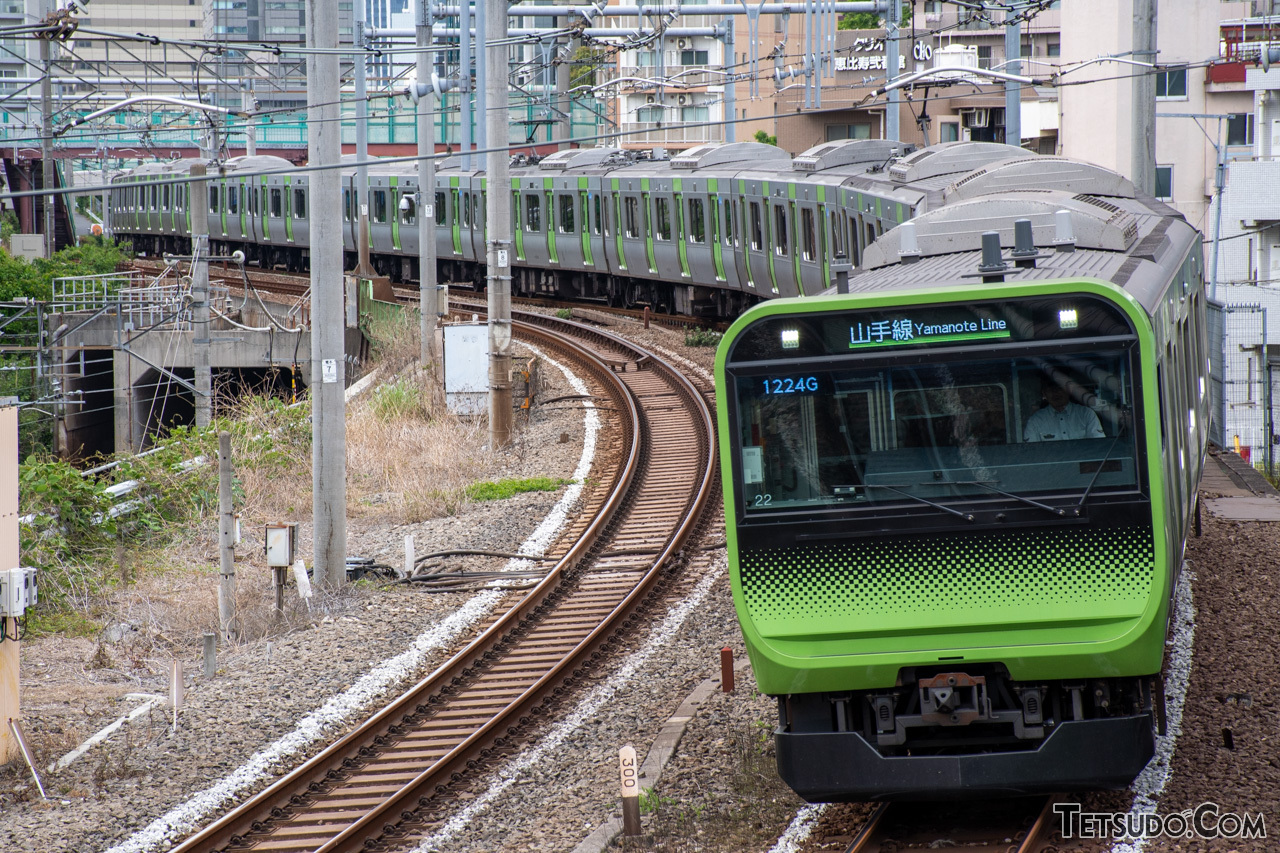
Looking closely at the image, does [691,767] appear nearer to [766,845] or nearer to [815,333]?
[766,845]

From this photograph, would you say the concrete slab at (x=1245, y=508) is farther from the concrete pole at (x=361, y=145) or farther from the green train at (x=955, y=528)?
the concrete pole at (x=361, y=145)

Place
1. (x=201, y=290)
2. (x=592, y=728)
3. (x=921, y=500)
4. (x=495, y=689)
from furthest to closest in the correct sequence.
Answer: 1. (x=201, y=290)
2. (x=495, y=689)
3. (x=592, y=728)
4. (x=921, y=500)

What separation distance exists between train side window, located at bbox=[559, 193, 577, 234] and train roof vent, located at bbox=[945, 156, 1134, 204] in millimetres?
19495

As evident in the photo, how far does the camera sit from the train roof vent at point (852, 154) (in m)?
21.4

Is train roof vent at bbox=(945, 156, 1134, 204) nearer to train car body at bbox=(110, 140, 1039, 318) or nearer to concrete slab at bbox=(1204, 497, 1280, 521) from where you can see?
train car body at bbox=(110, 140, 1039, 318)

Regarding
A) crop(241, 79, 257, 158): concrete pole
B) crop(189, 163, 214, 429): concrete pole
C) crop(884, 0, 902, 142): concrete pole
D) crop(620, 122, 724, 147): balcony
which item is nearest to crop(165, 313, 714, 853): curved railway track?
crop(189, 163, 214, 429): concrete pole

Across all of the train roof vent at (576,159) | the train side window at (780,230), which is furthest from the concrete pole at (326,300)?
the train roof vent at (576,159)

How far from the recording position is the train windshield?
5941mm

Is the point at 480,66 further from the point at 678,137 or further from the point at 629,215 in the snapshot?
the point at 678,137

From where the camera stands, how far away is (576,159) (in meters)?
31.3

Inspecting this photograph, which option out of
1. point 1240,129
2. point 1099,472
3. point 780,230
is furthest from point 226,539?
point 1240,129

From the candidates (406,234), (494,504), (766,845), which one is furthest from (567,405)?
(406,234)

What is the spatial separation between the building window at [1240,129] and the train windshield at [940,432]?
1370 inches

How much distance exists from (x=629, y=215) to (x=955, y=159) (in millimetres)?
12533
